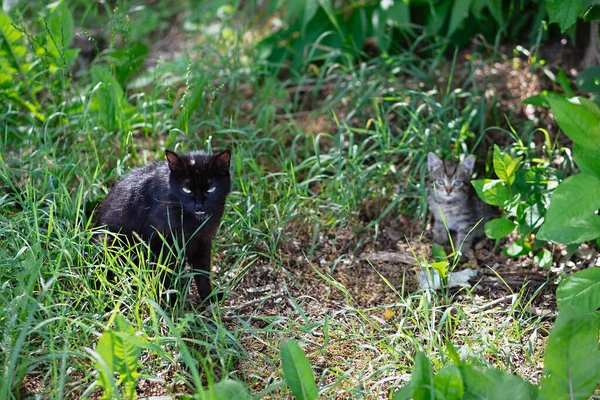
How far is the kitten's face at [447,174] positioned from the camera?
3920 mm

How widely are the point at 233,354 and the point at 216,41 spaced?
289 cm

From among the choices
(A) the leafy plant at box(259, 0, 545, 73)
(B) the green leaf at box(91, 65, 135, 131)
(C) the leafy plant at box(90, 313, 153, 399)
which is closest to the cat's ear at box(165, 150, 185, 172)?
(C) the leafy plant at box(90, 313, 153, 399)

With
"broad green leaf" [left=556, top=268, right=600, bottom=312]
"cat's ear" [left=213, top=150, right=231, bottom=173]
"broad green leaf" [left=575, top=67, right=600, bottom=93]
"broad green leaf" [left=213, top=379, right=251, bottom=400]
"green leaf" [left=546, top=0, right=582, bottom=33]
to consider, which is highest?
"green leaf" [left=546, top=0, right=582, bottom=33]

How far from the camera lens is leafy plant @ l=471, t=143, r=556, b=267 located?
3.25 metres

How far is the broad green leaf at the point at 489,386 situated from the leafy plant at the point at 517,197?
1099 mm

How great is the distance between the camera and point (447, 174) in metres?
3.93

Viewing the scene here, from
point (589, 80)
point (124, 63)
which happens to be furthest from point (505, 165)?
point (124, 63)

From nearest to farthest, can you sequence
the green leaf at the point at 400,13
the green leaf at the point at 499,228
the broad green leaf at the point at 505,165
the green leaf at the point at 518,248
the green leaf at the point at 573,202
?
1. the green leaf at the point at 573,202
2. the broad green leaf at the point at 505,165
3. the green leaf at the point at 499,228
4. the green leaf at the point at 518,248
5. the green leaf at the point at 400,13

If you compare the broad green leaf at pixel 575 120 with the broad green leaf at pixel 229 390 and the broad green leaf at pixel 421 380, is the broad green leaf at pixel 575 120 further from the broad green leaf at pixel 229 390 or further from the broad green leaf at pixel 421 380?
the broad green leaf at pixel 229 390

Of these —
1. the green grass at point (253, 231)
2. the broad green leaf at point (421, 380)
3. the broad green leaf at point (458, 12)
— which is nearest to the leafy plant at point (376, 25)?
the broad green leaf at point (458, 12)

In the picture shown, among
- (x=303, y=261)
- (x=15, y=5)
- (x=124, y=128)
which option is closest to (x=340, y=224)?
(x=303, y=261)

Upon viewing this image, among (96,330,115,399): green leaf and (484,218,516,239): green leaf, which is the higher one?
(96,330,115,399): green leaf

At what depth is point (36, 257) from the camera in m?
2.91

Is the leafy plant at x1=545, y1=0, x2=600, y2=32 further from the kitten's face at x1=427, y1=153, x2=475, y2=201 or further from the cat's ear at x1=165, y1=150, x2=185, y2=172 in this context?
the cat's ear at x1=165, y1=150, x2=185, y2=172
